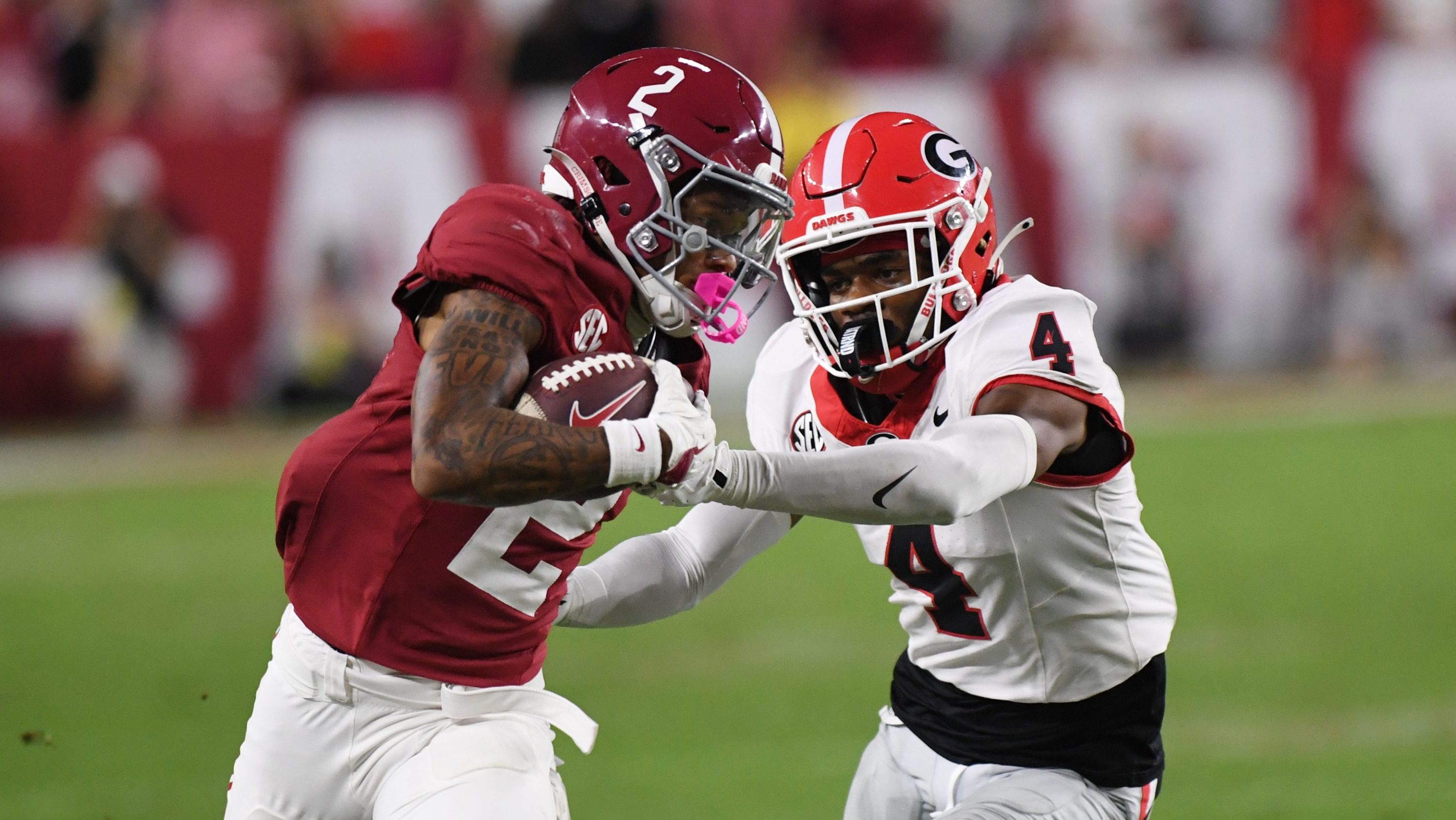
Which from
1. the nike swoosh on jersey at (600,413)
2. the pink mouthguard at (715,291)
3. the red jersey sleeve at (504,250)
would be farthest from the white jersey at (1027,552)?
the red jersey sleeve at (504,250)

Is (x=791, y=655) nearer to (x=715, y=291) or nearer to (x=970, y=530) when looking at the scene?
(x=970, y=530)

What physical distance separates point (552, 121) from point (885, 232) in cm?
845

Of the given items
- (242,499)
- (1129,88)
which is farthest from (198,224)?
(1129,88)

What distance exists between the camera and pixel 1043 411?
10.5ft

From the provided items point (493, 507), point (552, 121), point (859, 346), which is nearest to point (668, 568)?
point (859, 346)

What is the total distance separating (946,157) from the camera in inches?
143

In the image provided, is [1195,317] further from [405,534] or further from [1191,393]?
[405,534]

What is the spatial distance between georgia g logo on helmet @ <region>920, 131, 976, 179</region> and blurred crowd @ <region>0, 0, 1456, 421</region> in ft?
25.6

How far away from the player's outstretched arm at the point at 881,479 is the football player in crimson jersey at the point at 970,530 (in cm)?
16

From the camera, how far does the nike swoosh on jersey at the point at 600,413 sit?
2.77 meters

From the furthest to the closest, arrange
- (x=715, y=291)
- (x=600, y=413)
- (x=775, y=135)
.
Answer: (x=775, y=135) → (x=715, y=291) → (x=600, y=413)

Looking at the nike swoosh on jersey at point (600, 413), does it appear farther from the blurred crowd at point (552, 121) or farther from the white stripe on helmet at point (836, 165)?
the blurred crowd at point (552, 121)

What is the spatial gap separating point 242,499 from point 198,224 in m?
2.42

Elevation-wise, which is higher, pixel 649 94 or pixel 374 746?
pixel 649 94
